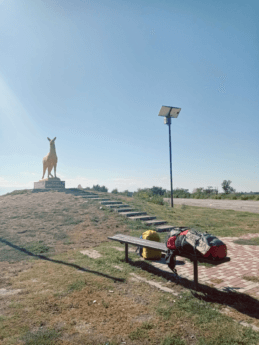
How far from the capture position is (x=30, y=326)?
2.89 m

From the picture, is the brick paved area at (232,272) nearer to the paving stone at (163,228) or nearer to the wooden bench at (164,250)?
the wooden bench at (164,250)

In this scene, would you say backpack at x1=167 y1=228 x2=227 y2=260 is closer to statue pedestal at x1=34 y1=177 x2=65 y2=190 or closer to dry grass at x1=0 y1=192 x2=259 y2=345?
dry grass at x1=0 y1=192 x2=259 y2=345

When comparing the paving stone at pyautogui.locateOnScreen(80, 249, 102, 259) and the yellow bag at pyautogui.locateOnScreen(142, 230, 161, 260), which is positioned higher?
the yellow bag at pyautogui.locateOnScreen(142, 230, 161, 260)

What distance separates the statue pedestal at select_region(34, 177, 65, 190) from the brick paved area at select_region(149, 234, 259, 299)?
13929 millimetres

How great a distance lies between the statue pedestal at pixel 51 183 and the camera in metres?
17.7

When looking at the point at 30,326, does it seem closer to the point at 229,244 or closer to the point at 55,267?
the point at 55,267

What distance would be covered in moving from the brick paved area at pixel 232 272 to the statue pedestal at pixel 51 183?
13.9m

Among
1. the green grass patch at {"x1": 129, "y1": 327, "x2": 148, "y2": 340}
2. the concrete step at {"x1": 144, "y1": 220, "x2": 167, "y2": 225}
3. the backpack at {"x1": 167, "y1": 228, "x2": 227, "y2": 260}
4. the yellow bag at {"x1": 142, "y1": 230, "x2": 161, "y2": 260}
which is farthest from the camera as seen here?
the concrete step at {"x1": 144, "y1": 220, "x2": 167, "y2": 225}

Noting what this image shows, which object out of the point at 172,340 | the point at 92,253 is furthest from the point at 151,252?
the point at 172,340

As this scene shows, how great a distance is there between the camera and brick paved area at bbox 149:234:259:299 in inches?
161

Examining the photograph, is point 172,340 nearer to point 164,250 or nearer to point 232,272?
point 164,250

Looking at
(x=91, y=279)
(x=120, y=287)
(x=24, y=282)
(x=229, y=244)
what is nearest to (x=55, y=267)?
(x=24, y=282)

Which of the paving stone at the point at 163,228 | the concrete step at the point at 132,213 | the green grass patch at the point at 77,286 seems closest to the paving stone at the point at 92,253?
the green grass patch at the point at 77,286

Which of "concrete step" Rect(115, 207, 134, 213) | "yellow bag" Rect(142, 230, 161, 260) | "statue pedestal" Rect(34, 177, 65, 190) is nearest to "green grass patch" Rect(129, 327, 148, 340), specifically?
"yellow bag" Rect(142, 230, 161, 260)
